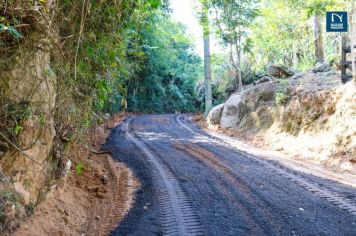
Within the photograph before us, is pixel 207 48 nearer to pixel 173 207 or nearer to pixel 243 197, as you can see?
pixel 243 197

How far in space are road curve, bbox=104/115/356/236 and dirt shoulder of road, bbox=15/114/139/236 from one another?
0.76 feet

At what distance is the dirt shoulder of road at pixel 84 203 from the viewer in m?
3.89

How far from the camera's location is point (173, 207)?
457 cm

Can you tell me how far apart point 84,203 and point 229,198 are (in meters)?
1.90

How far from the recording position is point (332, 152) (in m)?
7.39

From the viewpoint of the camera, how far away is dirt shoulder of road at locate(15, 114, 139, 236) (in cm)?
389

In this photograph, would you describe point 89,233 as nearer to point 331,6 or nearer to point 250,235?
point 250,235

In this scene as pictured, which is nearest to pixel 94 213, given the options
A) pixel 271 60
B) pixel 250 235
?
pixel 250 235

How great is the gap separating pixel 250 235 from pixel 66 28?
3170 mm

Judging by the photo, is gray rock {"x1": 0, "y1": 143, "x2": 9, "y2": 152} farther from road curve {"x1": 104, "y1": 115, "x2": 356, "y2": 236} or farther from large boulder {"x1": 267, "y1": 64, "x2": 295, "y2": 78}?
large boulder {"x1": 267, "y1": 64, "x2": 295, "y2": 78}

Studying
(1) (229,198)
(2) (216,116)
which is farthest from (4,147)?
(2) (216,116)

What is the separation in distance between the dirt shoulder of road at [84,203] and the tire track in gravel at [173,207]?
420mm

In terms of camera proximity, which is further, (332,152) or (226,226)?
(332,152)

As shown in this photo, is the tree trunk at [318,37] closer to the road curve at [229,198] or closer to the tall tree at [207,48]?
the tall tree at [207,48]
